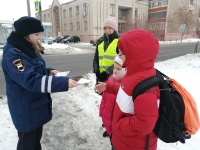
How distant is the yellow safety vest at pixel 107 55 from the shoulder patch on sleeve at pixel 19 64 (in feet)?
5.90

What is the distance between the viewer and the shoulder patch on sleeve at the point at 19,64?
170 cm

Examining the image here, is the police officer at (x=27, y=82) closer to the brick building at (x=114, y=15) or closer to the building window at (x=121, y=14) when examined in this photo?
the brick building at (x=114, y=15)

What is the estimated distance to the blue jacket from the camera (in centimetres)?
170

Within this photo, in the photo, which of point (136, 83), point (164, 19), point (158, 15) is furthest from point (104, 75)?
point (158, 15)

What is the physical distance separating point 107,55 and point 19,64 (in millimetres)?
1828

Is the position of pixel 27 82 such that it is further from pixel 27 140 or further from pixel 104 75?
pixel 104 75

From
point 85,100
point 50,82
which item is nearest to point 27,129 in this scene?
point 50,82

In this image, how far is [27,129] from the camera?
6.36ft

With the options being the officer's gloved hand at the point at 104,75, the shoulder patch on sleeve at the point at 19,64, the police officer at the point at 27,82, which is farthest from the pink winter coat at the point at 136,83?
the officer's gloved hand at the point at 104,75

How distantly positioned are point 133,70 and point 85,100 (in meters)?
3.40

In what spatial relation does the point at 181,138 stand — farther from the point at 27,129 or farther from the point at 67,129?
the point at 67,129

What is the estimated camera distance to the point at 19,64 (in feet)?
5.59

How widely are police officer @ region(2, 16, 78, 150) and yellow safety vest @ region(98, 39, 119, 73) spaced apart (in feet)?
4.80

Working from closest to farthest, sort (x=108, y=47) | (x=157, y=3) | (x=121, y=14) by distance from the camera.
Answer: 1. (x=108, y=47)
2. (x=121, y=14)
3. (x=157, y=3)
